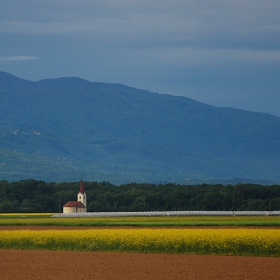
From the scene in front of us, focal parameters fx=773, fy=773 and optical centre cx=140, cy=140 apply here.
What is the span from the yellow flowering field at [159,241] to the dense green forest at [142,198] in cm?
6255

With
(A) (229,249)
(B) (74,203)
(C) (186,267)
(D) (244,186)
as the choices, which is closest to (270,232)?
(A) (229,249)

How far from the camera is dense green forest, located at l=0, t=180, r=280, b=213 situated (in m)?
114

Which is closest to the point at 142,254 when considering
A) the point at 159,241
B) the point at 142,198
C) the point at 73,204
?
the point at 159,241

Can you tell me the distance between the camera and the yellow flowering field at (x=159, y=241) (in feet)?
138

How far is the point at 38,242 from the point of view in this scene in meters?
48.2

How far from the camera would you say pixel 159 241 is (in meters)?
44.1

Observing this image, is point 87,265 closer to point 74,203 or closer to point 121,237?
point 121,237

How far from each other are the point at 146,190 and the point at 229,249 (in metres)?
90.0

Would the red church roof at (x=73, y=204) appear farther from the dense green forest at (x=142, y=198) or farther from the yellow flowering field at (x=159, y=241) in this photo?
the yellow flowering field at (x=159, y=241)

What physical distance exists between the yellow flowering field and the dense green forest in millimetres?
62545

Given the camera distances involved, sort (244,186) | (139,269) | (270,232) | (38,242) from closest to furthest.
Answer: (139,269) → (270,232) → (38,242) → (244,186)

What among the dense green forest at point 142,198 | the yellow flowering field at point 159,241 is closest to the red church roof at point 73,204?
the dense green forest at point 142,198

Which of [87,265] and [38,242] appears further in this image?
[38,242]

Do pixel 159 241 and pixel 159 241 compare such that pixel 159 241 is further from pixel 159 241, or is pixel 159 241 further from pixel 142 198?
pixel 142 198
